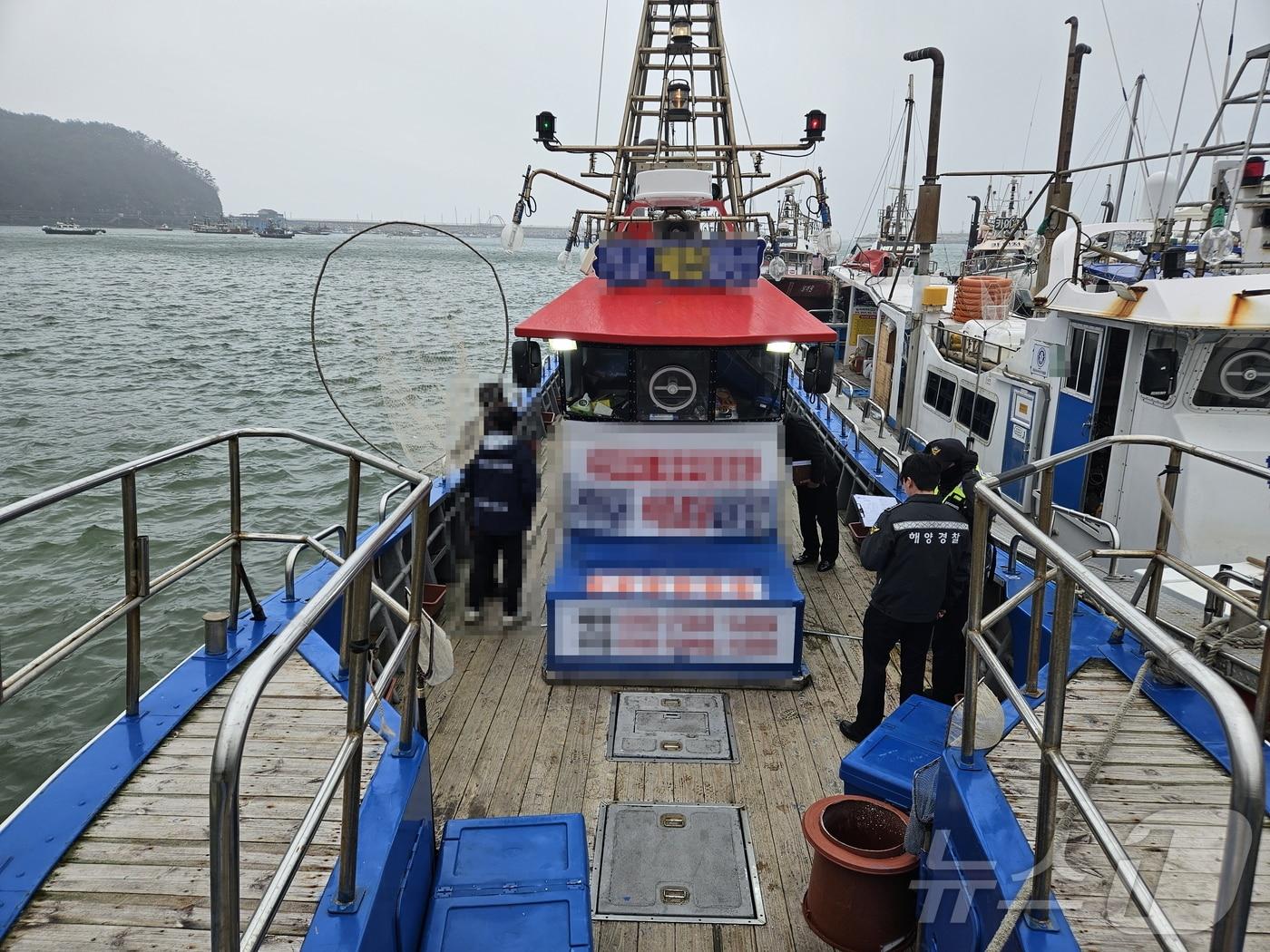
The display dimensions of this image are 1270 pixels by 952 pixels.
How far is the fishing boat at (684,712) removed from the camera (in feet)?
7.18

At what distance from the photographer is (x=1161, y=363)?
5863 mm

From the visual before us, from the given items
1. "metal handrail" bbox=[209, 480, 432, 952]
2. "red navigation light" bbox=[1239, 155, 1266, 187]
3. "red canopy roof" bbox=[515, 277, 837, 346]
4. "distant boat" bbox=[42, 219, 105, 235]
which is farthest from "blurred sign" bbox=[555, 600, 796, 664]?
"distant boat" bbox=[42, 219, 105, 235]

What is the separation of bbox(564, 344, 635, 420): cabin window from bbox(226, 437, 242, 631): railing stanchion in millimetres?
2552

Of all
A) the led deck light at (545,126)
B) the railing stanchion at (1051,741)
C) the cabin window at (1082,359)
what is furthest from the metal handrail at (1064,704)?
the led deck light at (545,126)

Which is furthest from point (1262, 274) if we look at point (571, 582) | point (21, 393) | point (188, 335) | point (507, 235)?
point (188, 335)

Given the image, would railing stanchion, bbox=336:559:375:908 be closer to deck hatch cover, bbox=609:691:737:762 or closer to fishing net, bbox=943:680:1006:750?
fishing net, bbox=943:680:1006:750

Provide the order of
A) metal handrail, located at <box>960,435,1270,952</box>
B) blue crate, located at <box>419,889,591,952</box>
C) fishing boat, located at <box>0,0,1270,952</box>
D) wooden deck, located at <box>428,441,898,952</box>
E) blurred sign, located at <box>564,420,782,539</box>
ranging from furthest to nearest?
blurred sign, located at <box>564,420,782,539</box>, wooden deck, located at <box>428,441,898,952</box>, blue crate, located at <box>419,889,591,952</box>, fishing boat, located at <box>0,0,1270,952</box>, metal handrail, located at <box>960,435,1270,952</box>

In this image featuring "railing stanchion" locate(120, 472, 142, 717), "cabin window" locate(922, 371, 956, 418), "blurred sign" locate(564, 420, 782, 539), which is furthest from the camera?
"cabin window" locate(922, 371, 956, 418)

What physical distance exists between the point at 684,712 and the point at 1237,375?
14.7 feet

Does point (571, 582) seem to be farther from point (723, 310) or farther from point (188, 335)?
point (188, 335)

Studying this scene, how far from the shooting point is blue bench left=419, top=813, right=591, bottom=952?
2535 mm

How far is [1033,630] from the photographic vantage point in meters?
3.00

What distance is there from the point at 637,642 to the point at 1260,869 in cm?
327

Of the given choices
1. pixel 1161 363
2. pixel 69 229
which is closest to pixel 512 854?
pixel 1161 363
